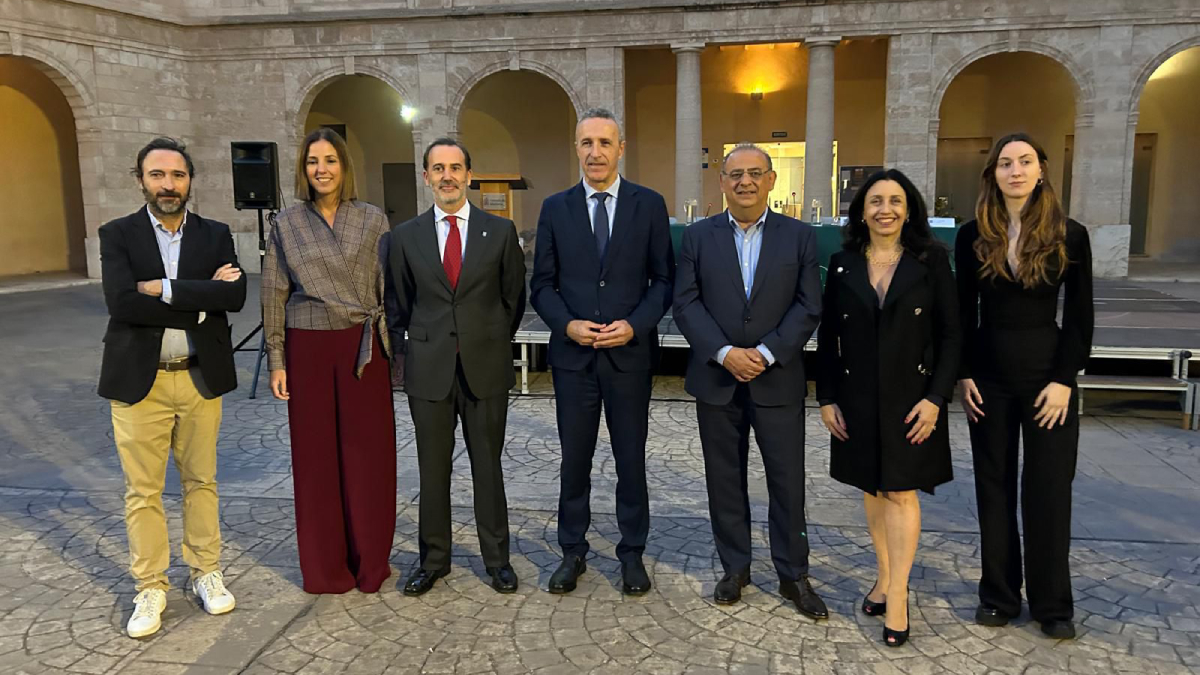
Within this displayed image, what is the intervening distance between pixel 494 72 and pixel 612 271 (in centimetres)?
1568

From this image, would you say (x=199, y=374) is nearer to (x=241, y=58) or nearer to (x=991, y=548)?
(x=991, y=548)

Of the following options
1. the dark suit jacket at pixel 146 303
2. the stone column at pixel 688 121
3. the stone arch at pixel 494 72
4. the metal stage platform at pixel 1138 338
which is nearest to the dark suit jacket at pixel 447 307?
the dark suit jacket at pixel 146 303

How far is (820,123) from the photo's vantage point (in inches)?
691

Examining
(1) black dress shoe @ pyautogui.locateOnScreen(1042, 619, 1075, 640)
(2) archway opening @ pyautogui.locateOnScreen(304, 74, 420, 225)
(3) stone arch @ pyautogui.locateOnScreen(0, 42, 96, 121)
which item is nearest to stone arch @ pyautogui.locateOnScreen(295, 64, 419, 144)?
(2) archway opening @ pyautogui.locateOnScreen(304, 74, 420, 225)

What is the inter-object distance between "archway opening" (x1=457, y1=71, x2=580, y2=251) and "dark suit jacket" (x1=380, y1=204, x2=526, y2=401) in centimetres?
1833

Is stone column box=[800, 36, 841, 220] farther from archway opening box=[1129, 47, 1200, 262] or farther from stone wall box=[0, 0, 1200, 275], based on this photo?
archway opening box=[1129, 47, 1200, 262]

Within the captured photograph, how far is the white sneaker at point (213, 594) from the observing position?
3.78 meters

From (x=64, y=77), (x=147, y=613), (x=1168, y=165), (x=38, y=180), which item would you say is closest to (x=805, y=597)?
(x=147, y=613)

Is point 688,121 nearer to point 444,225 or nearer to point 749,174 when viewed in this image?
point 444,225

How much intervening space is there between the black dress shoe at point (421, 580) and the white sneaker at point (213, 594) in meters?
0.78

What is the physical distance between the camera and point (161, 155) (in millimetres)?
3570

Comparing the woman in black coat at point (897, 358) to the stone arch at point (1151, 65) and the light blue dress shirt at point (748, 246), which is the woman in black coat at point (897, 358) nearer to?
the light blue dress shirt at point (748, 246)

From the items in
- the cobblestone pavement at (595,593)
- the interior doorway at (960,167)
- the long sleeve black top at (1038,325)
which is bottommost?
the cobblestone pavement at (595,593)

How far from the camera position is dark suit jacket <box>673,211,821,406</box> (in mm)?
3699
